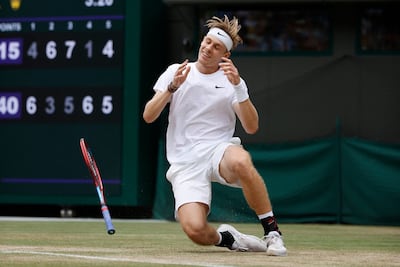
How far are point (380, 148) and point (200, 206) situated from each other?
7253 mm

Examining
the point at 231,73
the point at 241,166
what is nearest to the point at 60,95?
the point at 231,73

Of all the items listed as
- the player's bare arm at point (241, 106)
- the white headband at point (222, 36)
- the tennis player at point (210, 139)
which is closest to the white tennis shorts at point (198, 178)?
the tennis player at point (210, 139)

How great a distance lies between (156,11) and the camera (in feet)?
55.0

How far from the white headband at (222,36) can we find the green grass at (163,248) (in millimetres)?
1602

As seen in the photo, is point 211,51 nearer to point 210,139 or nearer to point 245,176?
point 210,139

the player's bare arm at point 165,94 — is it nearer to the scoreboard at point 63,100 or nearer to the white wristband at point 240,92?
the white wristband at point 240,92

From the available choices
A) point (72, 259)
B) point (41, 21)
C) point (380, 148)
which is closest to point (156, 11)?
point (41, 21)

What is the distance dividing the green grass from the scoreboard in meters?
2.72

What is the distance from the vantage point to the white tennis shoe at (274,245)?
7613 millimetres

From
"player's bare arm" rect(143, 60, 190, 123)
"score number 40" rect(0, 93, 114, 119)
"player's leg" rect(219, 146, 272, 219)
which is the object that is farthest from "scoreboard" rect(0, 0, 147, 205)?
"player's leg" rect(219, 146, 272, 219)

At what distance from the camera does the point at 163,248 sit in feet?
28.5

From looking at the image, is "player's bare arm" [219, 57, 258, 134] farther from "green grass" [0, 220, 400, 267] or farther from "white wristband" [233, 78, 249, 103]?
"green grass" [0, 220, 400, 267]

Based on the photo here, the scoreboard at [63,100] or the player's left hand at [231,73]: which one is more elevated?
the player's left hand at [231,73]

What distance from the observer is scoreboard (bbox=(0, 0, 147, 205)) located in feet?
51.7
